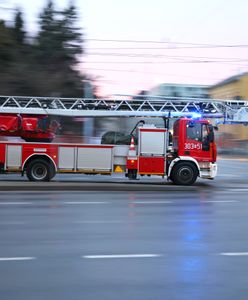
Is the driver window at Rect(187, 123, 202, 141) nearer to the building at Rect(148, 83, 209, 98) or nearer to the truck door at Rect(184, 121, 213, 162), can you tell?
the truck door at Rect(184, 121, 213, 162)

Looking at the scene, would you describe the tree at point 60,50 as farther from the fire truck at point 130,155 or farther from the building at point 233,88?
the building at point 233,88

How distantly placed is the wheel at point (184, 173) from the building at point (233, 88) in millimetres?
50447

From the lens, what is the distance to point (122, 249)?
21.9 ft

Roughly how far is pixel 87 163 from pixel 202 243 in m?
10.5

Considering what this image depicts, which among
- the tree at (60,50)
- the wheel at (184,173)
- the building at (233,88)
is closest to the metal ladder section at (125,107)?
the wheel at (184,173)

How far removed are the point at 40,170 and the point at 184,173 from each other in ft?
17.4

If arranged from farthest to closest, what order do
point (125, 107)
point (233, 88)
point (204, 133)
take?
point (233, 88) → point (125, 107) → point (204, 133)

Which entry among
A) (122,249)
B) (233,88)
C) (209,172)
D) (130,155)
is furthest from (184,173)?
(233,88)

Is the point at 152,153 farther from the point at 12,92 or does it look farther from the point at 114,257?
the point at 12,92

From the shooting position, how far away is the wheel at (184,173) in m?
17.1

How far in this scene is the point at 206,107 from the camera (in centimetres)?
1872

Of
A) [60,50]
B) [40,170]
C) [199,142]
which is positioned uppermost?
[60,50]

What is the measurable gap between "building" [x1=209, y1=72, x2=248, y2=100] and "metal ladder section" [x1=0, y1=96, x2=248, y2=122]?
48371mm

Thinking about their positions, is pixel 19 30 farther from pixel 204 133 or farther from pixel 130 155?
pixel 204 133
